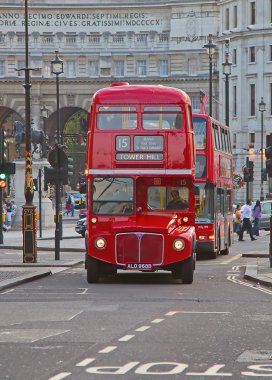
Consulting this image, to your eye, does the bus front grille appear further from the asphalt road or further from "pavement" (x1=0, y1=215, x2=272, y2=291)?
"pavement" (x1=0, y1=215, x2=272, y2=291)

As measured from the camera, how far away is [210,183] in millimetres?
41625

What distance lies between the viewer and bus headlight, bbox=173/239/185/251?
2995 cm

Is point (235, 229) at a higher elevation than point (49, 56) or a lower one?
lower

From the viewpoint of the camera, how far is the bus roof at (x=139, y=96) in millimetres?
31141

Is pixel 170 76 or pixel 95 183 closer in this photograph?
pixel 95 183

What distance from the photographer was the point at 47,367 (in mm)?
15227

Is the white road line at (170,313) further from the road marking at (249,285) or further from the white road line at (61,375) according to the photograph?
the white road line at (61,375)

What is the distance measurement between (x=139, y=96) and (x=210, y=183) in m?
10.8

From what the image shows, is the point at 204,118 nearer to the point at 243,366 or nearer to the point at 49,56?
the point at 243,366

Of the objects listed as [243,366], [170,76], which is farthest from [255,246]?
[170,76]

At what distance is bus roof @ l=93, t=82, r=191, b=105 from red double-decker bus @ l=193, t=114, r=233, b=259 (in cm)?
931

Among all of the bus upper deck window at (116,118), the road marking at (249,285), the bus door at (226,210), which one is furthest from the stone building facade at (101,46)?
the bus upper deck window at (116,118)

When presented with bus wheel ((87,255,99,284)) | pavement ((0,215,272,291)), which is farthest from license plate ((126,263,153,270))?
pavement ((0,215,272,291))

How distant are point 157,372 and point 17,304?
9.71 metres
